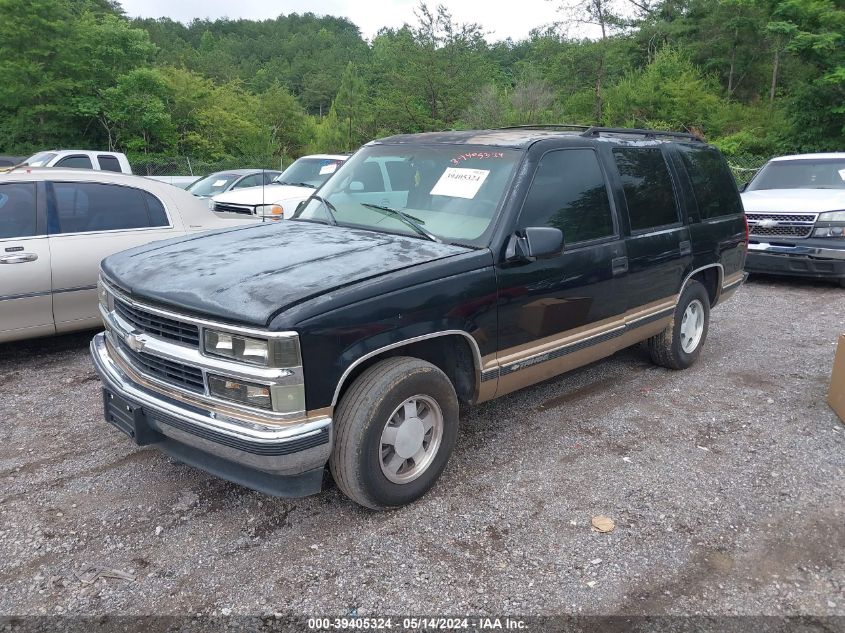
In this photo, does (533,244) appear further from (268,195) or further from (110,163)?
(110,163)

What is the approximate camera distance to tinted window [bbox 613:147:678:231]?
465cm

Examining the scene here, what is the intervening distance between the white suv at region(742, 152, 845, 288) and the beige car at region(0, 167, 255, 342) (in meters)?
7.65

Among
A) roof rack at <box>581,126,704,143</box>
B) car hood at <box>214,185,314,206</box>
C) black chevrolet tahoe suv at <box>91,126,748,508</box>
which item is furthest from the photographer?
car hood at <box>214,185,314,206</box>

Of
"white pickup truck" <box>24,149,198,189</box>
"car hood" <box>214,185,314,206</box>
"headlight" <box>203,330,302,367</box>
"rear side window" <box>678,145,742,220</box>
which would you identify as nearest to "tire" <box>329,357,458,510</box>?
"headlight" <box>203,330,302,367</box>

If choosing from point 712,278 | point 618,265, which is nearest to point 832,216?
point 712,278

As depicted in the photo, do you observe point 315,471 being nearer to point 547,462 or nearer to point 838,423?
point 547,462

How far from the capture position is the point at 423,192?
410 centimetres

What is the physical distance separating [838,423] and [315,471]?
12.3 ft

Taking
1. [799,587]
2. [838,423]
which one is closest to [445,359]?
[799,587]

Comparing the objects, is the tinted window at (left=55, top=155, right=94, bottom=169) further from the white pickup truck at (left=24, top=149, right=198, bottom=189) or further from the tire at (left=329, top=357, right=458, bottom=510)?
the tire at (left=329, top=357, right=458, bottom=510)

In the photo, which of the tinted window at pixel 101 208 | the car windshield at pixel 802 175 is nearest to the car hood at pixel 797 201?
the car windshield at pixel 802 175

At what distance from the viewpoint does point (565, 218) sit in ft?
13.5

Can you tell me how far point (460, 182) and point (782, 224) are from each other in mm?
6787

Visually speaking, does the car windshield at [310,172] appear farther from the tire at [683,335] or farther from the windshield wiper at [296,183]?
the tire at [683,335]
